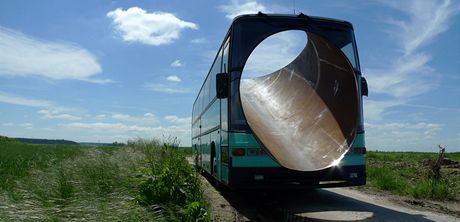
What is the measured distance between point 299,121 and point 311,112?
1.33 feet

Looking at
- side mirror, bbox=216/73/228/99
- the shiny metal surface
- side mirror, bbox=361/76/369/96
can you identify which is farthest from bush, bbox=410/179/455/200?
side mirror, bbox=216/73/228/99

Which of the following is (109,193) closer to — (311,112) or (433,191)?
(311,112)

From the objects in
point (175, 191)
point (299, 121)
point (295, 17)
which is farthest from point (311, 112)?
point (175, 191)

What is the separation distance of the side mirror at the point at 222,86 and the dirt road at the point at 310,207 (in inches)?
88.5

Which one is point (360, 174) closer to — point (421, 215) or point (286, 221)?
point (421, 215)

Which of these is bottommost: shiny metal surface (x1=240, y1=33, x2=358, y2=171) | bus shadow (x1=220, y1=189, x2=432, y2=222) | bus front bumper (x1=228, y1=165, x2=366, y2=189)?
bus shadow (x1=220, y1=189, x2=432, y2=222)

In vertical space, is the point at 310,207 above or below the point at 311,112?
below

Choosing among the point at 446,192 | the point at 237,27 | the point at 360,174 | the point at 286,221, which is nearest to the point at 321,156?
the point at 360,174

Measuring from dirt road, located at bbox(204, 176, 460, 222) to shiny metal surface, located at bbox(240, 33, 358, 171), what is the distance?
1.00m

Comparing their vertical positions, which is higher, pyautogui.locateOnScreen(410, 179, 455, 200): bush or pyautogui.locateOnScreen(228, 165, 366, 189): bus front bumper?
pyautogui.locateOnScreen(228, 165, 366, 189): bus front bumper

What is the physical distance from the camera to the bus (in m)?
9.90

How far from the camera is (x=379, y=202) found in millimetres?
12031

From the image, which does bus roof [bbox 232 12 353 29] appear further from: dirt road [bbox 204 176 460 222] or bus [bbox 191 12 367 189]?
dirt road [bbox 204 176 460 222]

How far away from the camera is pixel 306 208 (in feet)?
35.3
